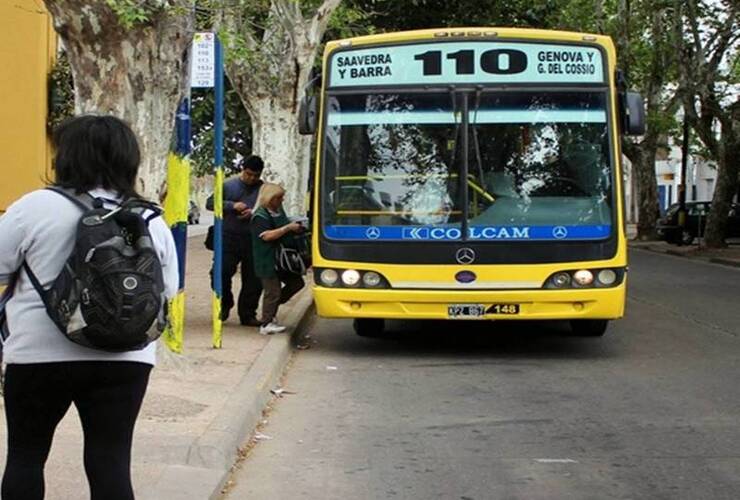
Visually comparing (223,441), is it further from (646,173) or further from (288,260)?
(646,173)

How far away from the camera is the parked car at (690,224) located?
36.5 m

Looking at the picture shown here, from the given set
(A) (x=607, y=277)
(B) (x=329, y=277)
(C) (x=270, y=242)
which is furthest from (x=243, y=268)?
(A) (x=607, y=277)

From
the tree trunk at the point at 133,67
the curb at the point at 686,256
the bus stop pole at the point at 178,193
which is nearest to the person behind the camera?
the tree trunk at the point at 133,67

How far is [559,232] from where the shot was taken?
33.8ft

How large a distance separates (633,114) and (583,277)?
168 cm

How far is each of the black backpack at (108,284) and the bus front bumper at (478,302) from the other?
21.7 ft

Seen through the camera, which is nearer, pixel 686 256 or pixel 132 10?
pixel 132 10

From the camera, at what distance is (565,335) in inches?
492

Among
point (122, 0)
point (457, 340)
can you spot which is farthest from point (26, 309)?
point (457, 340)

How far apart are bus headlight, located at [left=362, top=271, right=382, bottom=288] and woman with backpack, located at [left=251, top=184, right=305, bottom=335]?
1290 millimetres

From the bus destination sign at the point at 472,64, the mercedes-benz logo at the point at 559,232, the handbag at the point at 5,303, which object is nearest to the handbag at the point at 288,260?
the bus destination sign at the point at 472,64

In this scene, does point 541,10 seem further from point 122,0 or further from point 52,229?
point 52,229

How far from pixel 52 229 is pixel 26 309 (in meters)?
0.29

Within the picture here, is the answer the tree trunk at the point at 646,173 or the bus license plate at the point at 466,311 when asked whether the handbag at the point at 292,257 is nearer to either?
the bus license plate at the point at 466,311
